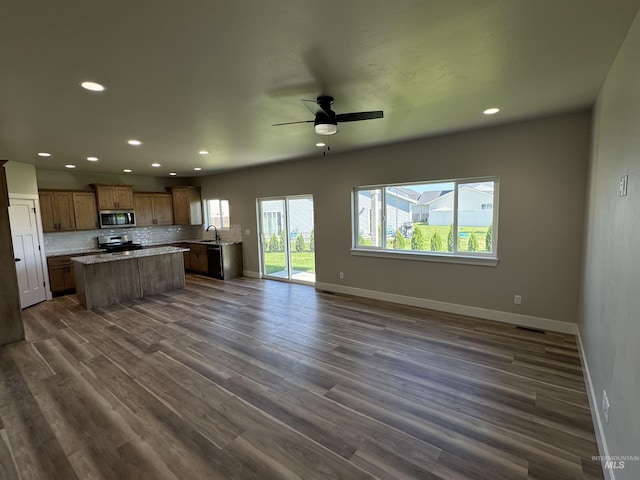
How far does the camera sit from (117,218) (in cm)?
696

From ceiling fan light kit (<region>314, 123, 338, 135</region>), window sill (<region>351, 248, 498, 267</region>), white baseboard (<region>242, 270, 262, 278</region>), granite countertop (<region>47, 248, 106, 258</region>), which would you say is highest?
ceiling fan light kit (<region>314, 123, 338, 135</region>)

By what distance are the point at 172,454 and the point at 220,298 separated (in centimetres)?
372

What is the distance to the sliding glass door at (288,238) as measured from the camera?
6.45m

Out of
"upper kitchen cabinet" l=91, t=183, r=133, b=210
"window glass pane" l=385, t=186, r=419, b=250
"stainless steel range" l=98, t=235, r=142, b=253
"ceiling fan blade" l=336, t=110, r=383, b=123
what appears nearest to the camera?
"ceiling fan blade" l=336, t=110, r=383, b=123

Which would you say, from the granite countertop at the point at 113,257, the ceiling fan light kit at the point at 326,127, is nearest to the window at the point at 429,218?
the ceiling fan light kit at the point at 326,127

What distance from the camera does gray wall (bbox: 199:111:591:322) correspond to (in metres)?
3.51

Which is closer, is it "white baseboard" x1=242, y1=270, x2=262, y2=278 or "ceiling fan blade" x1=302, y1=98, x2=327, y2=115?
"ceiling fan blade" x1=302, y1=98, x2=327, y2=115

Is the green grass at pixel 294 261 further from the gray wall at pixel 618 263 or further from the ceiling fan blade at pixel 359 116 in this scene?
the gray wall at pixel 618 263

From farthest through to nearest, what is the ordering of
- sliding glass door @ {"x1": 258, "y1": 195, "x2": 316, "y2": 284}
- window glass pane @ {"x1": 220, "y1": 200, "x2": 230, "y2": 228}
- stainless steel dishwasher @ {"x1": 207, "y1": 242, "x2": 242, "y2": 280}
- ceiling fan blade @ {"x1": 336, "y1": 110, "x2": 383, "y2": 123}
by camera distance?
window glass pane @ {"x1": 220, "y1": 200, "x2": 230, "y2": 228} → stainless steel dishwasher @ {"x1": 207, "y1": 242, "x2": 242, "y2": 280} → sliding glass door @ {"x1": 258, "y1": 195, "x2": 316, "y2": 284} → ceiling fan blade @ {"x1": 336, "y1": 110, "x2": 383, "y2": 123}

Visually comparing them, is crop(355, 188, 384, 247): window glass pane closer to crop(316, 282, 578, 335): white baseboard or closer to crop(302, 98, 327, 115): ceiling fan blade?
crop(316, 282, 578, 335): white baseboard

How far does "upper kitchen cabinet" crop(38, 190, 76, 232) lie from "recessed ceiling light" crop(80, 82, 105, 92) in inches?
201

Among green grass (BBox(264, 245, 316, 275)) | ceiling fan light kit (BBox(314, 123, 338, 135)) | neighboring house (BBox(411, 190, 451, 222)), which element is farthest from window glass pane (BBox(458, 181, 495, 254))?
green grass (BBox(264, 245, 316, 275))

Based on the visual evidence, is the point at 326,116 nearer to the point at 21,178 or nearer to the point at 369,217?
the point at 369,217

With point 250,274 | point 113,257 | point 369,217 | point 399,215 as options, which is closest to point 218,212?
point 250,274
